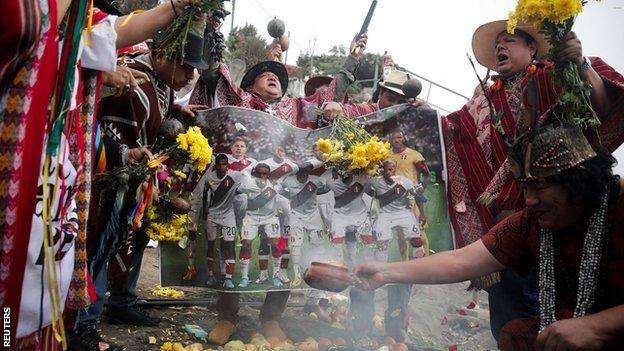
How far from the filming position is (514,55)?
408cm

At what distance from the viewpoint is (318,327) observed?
16.0ft

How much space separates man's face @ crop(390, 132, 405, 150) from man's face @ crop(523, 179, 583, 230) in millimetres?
2392

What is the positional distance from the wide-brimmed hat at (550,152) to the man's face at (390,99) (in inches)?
117

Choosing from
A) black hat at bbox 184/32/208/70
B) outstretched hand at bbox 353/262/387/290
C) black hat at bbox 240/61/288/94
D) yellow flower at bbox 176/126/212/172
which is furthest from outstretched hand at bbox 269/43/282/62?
outstretched hand at bbox 353/262/387/290

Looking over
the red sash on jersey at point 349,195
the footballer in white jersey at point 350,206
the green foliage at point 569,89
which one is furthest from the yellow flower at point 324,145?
the green foliage at point 569,89

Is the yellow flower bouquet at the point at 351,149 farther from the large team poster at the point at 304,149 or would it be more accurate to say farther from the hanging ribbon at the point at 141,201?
the hanging ribbon at the point at 141,201

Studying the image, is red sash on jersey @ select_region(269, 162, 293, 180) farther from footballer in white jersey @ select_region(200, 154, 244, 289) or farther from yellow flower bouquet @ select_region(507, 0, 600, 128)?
yellow flower bouquet @ select_region(507, 0, 600, 128)

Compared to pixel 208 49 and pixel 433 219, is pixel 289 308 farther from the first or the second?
pixel 208 49

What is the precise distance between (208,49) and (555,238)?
112 inches

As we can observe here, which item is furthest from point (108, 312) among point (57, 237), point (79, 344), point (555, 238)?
point (555, 238)

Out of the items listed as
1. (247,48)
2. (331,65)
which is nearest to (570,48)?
(247,48)

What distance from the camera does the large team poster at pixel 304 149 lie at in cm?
411

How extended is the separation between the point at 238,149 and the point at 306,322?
2.00m

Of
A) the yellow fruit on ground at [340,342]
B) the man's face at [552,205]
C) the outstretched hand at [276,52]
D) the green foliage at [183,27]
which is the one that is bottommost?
the yellow fruit on ground at [340,342]
